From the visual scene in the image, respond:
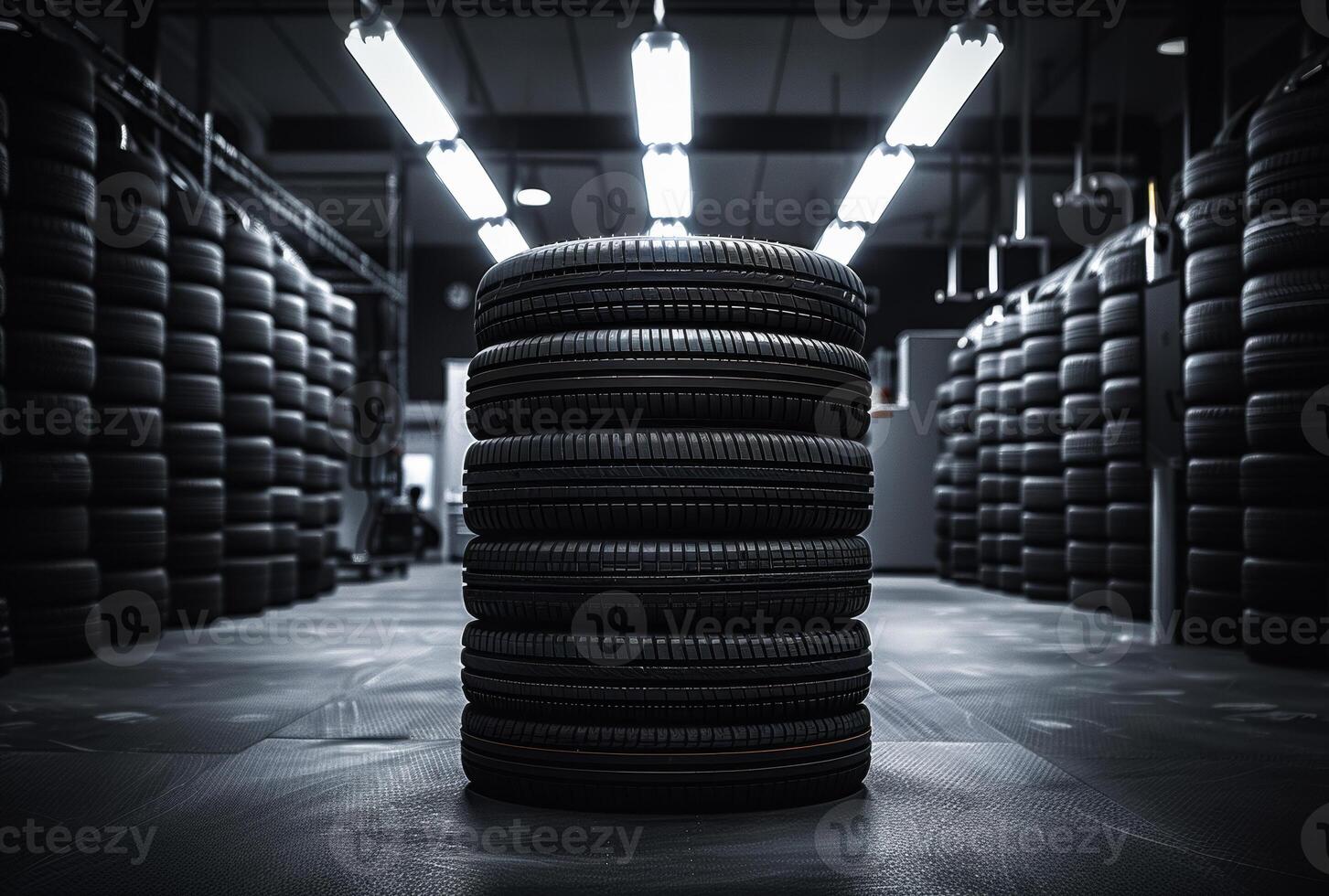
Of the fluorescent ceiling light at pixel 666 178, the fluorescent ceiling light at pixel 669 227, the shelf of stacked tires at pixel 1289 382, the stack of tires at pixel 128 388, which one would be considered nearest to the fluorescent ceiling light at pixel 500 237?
the fluorescent ceiling light at pixel 669 227

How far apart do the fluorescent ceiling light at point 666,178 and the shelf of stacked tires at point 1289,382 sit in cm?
354

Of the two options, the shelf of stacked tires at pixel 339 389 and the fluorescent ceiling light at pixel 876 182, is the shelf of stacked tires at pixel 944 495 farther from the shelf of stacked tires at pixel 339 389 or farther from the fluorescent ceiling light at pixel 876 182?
the shelf of stacked tires at pixel 339 389

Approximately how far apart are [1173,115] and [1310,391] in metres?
7.69

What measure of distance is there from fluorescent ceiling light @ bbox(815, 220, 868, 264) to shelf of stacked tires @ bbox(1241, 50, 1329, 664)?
478cm

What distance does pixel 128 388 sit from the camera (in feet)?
16.4

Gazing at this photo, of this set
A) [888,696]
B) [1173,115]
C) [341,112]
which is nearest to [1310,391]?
[888,696]

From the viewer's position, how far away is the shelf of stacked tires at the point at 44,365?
424 centimetres

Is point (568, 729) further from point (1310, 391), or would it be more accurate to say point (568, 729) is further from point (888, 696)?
point (1310, 391)

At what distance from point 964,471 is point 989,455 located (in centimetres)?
87

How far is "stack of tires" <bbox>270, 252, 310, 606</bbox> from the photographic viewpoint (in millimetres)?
7059

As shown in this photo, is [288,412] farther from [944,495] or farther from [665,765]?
[944,495]

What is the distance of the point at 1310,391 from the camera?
4.27 meters

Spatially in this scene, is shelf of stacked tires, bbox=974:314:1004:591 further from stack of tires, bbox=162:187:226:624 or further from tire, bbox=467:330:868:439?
tire, bbox=467:330:868:439

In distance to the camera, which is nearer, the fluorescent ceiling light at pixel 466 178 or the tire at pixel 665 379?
the tire at pixel 665 379
